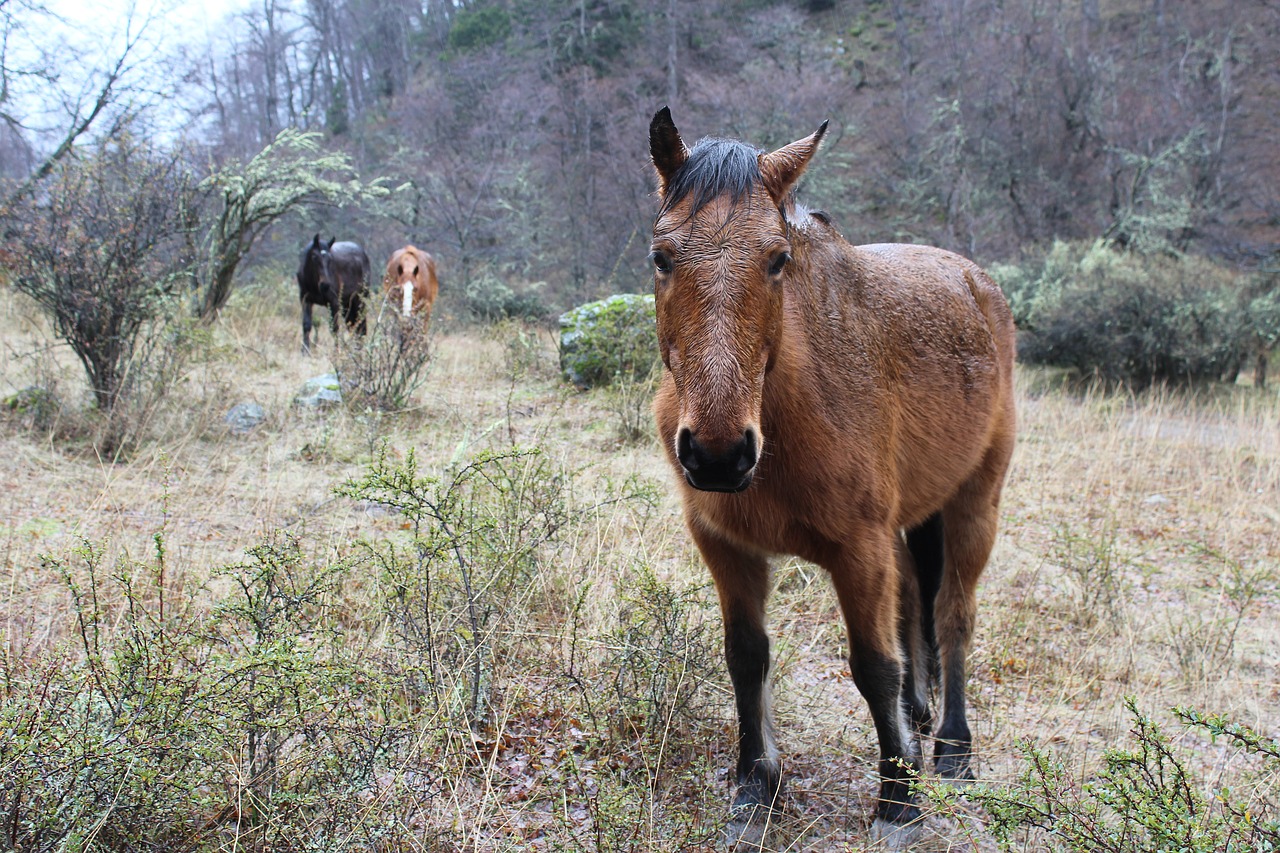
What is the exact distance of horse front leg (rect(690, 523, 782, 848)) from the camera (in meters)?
2.65

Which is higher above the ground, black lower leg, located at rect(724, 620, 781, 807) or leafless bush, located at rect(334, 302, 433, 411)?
leafless bush, located at rect(334, 302, 433, 411)

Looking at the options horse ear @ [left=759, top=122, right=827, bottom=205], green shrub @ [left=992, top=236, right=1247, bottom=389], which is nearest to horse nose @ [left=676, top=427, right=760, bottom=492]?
horse ear @ [left=759, top=122, right=827, bottom=205]

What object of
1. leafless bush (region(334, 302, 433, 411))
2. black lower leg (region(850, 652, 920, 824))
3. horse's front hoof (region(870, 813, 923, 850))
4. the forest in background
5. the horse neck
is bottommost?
horse's front hoof (region(870, 813, 923, 850))

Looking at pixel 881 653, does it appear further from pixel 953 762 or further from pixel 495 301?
pixel 495 301

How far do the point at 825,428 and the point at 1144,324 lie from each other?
10174 millimetres

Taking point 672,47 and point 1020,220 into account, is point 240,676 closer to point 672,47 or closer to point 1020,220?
point 1020,220

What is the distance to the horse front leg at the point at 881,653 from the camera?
7.97 feet

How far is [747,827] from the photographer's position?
254 centimetres

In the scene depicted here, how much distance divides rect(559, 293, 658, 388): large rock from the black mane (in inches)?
220

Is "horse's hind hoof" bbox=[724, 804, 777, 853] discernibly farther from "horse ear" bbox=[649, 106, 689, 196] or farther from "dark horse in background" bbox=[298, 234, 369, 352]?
"dark horse in background" bbox=[298, 234, 369, 352]

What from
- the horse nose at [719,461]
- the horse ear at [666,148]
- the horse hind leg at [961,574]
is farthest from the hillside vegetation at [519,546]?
the horse nose at [719,461]

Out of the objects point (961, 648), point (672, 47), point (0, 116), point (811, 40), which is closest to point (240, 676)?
point (961, 648)

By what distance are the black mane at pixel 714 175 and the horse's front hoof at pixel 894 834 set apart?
1978mm

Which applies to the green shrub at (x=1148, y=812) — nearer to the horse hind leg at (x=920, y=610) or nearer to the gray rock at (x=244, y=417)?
the horse hind leg at (x=920, y=610)
